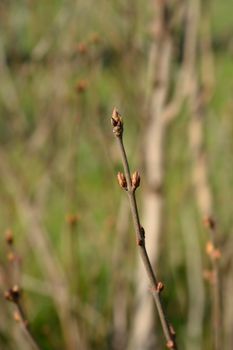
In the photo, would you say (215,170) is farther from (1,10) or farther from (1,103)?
(1,10)

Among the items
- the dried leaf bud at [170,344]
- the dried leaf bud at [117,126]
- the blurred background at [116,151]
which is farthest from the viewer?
the blurred background at [116,151]

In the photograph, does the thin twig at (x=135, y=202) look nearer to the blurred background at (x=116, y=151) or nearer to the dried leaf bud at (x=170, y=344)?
the dried leaf bud at (x=170, y=344)

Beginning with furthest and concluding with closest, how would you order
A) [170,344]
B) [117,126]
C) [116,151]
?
1. [116,151]
2. [170,344]
3. [117,126]

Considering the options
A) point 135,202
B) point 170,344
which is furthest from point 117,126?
point 170,344

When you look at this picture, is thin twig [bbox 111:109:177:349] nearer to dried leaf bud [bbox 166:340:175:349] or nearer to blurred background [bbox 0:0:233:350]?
dried leaf bud [bbox 166:340:175:349]

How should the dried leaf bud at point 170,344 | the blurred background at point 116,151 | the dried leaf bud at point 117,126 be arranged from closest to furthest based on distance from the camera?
the dried leaf bud at point 117,126 < the dried leaf bud at point 170,344 < the blurred background at point 116,151

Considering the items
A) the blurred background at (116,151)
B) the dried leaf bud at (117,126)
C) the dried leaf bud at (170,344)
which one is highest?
the blurred background at (116,151)

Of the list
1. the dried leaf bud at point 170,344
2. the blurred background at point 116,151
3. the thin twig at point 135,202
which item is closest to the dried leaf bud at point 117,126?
the thin twig at point 135,202

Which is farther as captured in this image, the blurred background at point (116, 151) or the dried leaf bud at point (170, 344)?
the blurred background at point (116, 151)

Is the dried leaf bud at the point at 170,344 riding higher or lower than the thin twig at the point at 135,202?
lower

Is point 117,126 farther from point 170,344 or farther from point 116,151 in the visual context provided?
point 116,151

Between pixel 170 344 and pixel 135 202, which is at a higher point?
pixel 135 202

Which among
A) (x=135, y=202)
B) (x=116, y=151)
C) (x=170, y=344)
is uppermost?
(x=116, y=151)
